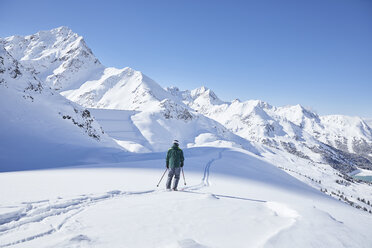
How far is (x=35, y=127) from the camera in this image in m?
25.2

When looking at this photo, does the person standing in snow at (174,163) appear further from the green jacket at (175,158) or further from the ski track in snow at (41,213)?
the ski track in snow at (41,213)

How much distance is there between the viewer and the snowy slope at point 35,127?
63.7 feet

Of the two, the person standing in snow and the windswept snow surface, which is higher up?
the person standing in snow

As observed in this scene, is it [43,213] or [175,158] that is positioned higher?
[175,158]

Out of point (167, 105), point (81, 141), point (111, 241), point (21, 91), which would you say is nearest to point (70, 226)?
point (111, 241)

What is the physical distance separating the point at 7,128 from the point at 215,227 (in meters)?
27.7

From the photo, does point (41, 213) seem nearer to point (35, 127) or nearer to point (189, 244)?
point (189, 244)

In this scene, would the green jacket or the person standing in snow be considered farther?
the green jacket

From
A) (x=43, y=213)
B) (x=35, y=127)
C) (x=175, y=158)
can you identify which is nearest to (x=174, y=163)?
(x=175, y=158)

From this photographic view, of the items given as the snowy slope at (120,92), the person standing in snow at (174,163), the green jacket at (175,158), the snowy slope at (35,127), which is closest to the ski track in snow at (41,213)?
the person standing in snow at (174,163)

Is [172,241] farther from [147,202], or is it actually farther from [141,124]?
[141,124]

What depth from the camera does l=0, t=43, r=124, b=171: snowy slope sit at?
1943 centimetres

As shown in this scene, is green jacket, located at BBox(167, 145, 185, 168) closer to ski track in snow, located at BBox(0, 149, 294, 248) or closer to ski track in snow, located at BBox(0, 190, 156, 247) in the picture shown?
ski track in snow, located at BBox(0, 149, 294, 248)

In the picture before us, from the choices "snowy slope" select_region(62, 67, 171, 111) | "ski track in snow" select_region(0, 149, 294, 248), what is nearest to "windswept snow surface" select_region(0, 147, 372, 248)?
"ski track in snow" select_region(0, 149, 294, 248)
